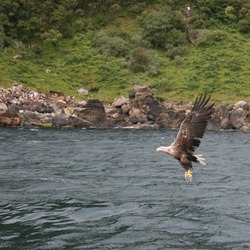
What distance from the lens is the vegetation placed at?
60250 mm

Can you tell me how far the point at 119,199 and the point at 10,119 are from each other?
30.0 m

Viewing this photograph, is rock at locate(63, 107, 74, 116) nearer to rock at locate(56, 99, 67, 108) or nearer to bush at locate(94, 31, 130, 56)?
rock at locate(56, 99, 67, 108)

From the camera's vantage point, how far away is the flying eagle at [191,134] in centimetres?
1464

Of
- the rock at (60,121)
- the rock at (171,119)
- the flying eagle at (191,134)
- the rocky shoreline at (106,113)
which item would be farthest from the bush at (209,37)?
the flying eagle at (191,134)

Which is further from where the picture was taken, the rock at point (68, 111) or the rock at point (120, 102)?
the rock at point (120, 102)

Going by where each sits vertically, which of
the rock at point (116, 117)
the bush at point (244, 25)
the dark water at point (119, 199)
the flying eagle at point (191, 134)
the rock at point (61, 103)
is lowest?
the rock at point (116, 117)

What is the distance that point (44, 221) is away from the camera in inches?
554

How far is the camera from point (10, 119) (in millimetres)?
45281

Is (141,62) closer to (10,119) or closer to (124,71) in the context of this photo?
(124,71)

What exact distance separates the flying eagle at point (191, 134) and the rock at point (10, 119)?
31.9m

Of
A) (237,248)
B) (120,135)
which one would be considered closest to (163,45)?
(120,135)

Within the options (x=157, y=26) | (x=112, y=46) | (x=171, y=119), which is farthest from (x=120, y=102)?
(x=157, y=26)

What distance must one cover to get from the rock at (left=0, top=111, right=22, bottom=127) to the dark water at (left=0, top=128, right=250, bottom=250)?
14.1 m

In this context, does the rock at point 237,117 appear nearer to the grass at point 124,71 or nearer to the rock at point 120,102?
the grass at point 124,71
